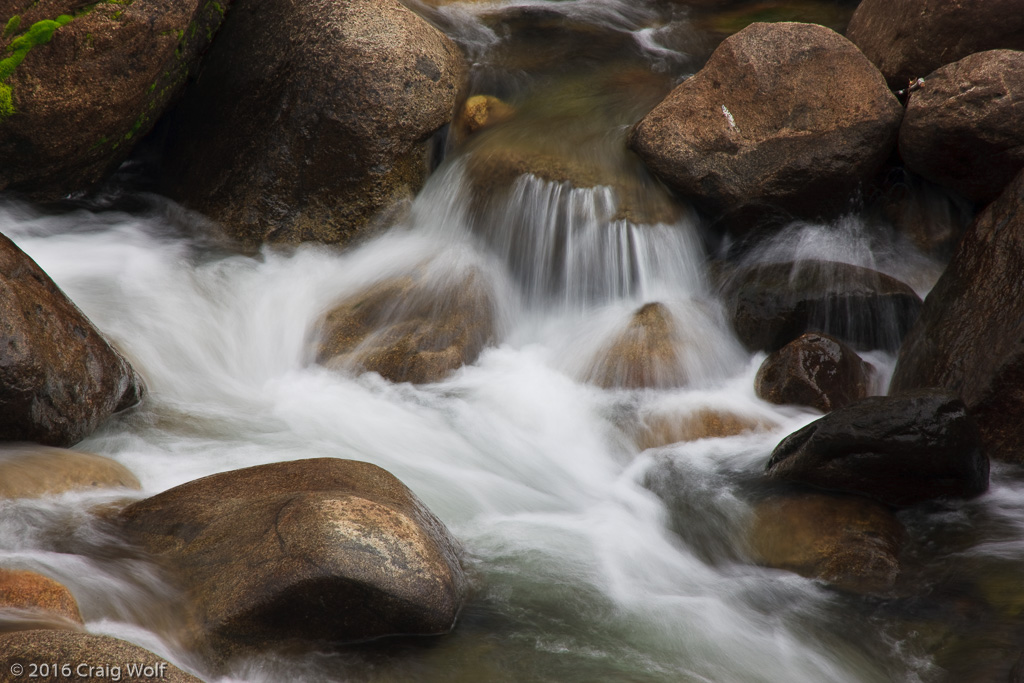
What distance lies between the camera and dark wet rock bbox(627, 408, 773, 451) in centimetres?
568

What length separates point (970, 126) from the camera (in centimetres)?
623

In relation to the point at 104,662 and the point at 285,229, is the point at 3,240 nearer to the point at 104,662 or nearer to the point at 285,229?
the point at 285,229

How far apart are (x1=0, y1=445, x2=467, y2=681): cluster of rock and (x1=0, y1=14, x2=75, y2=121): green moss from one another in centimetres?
304

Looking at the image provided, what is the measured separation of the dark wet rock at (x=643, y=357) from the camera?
6.11m

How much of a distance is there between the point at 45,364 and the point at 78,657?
2.47 m

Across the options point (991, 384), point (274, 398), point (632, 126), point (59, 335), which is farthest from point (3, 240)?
point (991, 384)

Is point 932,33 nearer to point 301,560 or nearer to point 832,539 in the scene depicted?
point 832,539

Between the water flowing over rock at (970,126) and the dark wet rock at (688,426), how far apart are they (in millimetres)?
2590

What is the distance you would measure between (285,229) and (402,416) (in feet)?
7.27

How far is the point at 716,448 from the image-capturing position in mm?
5590

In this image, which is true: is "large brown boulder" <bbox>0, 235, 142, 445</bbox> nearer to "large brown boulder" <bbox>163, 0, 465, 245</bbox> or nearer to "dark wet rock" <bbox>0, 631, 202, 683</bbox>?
"dark wet rock" <bbox>0, 631, 202, 683</bbox>

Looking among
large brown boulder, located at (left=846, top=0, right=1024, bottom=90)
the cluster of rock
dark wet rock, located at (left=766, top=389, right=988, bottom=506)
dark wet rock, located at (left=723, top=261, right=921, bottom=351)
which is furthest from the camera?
large brown boulder, located at (left=846, top=0, right=1024, bottom=90)

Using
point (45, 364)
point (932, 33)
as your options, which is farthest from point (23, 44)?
point (932, 33)

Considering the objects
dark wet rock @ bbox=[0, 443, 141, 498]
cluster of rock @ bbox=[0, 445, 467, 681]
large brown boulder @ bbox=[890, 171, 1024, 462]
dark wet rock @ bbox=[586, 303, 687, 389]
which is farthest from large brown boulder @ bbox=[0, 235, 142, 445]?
large brown boulder @ bbox=[890, 171, 1024, 462]
